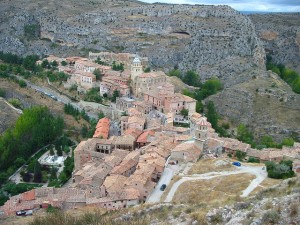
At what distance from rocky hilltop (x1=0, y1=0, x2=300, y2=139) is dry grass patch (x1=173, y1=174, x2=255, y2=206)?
43.7m

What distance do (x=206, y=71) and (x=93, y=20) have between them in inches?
1380

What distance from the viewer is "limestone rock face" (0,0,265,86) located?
96.7 m

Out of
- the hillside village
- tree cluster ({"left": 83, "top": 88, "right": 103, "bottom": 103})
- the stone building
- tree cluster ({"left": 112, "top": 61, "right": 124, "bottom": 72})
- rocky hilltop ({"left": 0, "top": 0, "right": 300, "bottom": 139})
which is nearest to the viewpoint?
the hillside village

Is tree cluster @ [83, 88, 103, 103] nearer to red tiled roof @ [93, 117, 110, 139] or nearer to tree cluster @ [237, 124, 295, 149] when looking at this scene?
red tiled roof @ [93, 117, 110, 139]

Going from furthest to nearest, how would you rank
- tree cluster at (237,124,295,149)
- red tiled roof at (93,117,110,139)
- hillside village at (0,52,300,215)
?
tree cluster at (237,124,295,149)
red tiled roof at (93,117,110,139)
hillside village at (0,52,300,215)

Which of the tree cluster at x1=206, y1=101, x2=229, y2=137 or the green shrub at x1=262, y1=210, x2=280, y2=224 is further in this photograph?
the tree cluster at x1=206, y1=101, x2=229, y2=137

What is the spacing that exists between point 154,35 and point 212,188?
74537 millimetres

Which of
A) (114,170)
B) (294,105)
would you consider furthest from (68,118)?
(294,105)

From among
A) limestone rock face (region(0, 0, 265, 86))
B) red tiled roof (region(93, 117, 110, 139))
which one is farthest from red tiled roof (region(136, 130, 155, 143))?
limestone rock face (region(0, 0, 265, 86))

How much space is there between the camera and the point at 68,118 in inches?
2584

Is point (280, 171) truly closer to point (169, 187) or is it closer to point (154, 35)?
point (169, 187)

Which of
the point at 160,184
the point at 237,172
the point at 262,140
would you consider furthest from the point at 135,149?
the point at 262,140

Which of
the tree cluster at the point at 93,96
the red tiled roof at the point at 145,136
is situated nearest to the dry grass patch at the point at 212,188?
the red tiled roof at the point at 145,136

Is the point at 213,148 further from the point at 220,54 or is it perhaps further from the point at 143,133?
the point at 220,54
